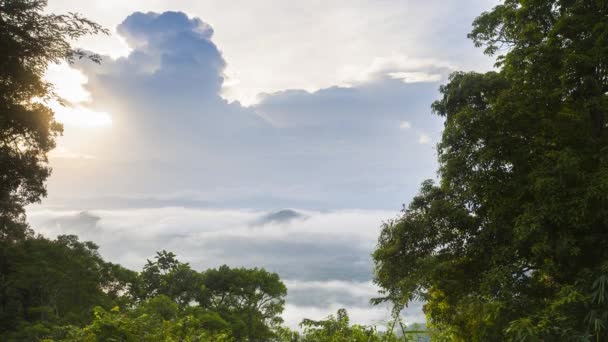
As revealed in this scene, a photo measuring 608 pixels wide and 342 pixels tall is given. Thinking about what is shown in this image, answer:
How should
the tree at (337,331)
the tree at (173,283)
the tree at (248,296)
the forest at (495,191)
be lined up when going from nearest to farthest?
the tree at (337,331) < the forest at (495,191) < the tree at (173,283) < the tree at (248,296)

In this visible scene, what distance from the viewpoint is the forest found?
1037 cm

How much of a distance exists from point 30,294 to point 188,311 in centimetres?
1099

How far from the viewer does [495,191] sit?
511 inches

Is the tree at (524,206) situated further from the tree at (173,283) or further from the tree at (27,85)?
the tree at (173,283)

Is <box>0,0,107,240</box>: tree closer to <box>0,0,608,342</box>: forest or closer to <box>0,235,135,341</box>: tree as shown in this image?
<box>0,0,608,342</box>: forest

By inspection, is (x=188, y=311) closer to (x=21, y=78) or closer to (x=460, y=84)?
(x=21, y=78)

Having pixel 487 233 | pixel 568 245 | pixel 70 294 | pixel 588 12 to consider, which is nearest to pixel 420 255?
pixel 487 233

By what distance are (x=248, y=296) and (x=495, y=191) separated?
3490 cm

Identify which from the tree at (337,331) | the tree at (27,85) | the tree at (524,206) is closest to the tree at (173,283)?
the tree at (27,85)

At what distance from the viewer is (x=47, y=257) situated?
29.2 metres

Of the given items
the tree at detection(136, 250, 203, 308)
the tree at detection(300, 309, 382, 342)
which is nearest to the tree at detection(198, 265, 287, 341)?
the tree at detection(136, 250, 203, 308)

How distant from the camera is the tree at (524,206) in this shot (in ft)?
36.1

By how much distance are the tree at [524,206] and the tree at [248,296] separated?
29.8 meters

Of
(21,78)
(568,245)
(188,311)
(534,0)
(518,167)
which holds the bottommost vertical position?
(188,311)
